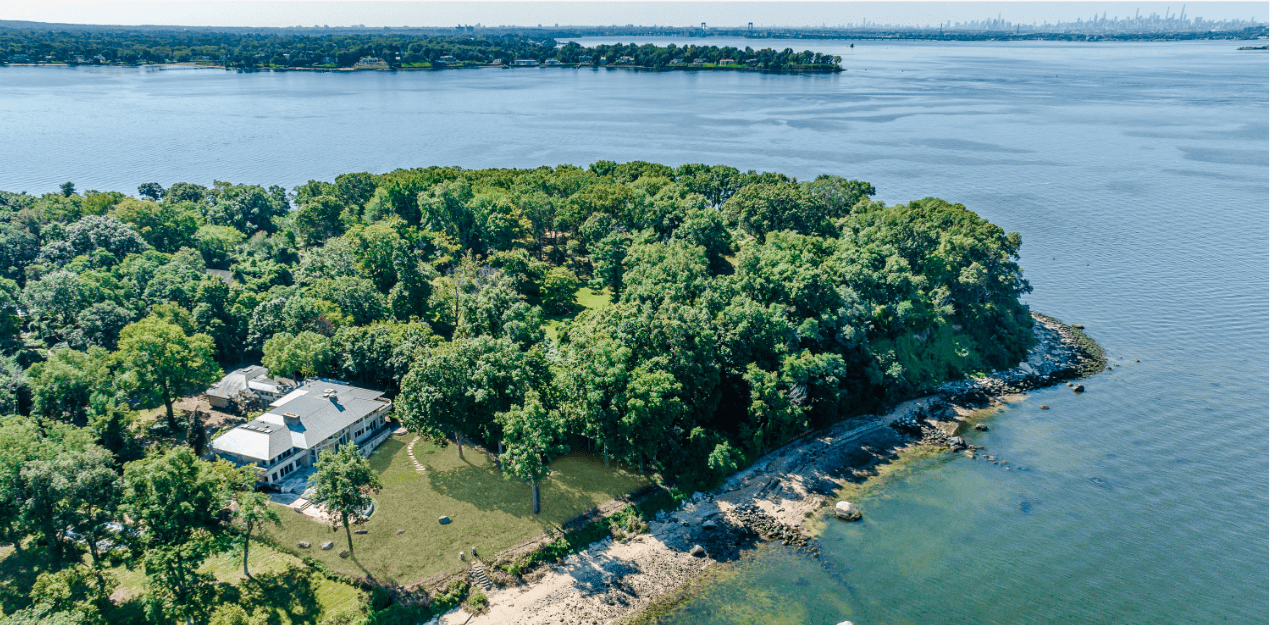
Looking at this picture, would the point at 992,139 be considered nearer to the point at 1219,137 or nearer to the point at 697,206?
the point at 1219,137

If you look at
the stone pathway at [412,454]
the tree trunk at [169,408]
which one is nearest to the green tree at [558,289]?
the stone pathway at [412,454]

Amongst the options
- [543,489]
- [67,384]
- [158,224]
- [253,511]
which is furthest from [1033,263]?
[158,224]

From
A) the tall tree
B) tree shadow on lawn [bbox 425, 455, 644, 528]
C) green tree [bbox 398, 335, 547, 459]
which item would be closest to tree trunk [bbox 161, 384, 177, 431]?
the tall tree

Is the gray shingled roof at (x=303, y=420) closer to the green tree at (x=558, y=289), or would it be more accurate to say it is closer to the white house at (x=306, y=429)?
the white house at (x=306, y=429)

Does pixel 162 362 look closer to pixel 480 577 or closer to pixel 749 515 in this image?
pixel 480 577

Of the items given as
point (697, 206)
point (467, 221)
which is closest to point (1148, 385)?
point (697, 206)

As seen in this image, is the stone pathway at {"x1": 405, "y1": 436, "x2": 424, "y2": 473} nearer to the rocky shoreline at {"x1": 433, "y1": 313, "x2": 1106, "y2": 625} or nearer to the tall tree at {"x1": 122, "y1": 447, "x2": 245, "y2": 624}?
the tall tree at {"x1": 122, "y1": 447, "x2": 245, "y2": 624}
